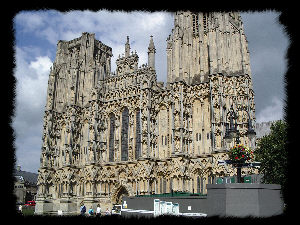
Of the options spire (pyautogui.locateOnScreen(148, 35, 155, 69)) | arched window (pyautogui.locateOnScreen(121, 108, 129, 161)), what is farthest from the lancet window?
spire (pyautogui.locateOnScreen(148, 35, 155, 69))

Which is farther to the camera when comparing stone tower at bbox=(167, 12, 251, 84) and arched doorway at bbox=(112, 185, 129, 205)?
arched doorway at bbox=(112, 185, 129, 205)

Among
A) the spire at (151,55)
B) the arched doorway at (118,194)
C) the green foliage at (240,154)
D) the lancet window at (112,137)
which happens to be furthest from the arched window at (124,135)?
the green foliage at (240,154)

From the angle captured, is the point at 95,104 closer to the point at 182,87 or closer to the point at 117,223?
the point at 182,87

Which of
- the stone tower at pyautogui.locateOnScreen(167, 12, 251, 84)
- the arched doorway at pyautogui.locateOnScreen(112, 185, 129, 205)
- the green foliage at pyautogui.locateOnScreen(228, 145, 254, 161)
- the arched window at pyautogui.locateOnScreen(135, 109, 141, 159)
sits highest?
the stone tower at pyautogui.locateOnScreen(167, 12, 251, 84)

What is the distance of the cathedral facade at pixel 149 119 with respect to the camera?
30.7m

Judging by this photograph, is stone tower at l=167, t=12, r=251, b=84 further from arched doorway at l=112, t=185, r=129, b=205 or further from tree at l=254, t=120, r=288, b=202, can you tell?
arched doorway at l=112, t=185, r=129, b=205

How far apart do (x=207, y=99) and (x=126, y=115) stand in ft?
39.7

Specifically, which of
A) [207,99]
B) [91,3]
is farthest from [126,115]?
[91,3]

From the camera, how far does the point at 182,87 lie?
109ft

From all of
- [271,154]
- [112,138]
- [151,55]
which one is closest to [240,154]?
[271,154]

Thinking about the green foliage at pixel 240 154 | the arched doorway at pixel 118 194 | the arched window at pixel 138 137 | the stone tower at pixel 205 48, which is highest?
the stone tower at pixel 205 48

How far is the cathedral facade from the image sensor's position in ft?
101

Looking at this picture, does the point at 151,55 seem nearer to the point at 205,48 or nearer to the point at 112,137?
the point at 205,48

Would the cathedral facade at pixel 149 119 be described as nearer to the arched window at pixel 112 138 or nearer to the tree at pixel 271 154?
the arched window at pixel 112 138
